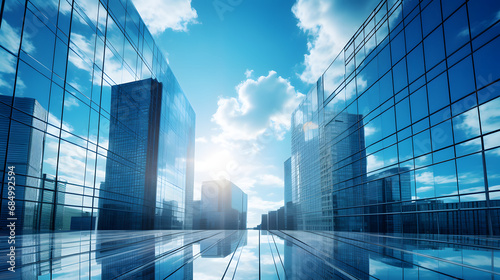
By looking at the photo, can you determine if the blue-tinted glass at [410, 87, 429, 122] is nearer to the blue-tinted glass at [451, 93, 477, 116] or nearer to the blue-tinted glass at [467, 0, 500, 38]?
the blue-tinted glass at [451, 93, 477, 116]

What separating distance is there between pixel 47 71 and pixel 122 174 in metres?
12.5

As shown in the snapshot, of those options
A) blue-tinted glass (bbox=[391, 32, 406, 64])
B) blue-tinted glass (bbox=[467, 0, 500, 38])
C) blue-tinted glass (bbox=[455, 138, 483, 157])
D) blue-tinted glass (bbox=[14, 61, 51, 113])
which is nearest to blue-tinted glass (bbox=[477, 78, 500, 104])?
blue-tinted glass (bbox=[455, 138, 483, 157])

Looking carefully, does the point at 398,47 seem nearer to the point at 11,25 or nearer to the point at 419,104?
the point at 419,104

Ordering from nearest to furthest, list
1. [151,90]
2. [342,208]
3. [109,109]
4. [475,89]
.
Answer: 1. [475,89]
2. [109,109]
3. [342,208]
4. [151,90]

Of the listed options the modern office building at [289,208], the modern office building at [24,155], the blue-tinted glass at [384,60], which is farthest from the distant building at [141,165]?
the modern office building at [289,208]

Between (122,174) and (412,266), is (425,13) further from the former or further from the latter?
(122,174)

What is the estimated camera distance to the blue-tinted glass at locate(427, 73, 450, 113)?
16.4 meters

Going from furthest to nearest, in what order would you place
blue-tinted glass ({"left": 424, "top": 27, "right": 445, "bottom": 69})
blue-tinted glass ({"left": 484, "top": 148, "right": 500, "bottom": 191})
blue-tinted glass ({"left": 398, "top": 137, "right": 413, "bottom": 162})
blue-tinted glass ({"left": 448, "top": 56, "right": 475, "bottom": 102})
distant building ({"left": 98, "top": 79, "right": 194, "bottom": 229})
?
1. distant building ({"left": 98, "top": 79, "right": 194, "bottom": 229})
2. blue-tinted glass ({"left": 398, "top": 137, "right": 413, "bottom": 162})
3. blue-tinted glass ({"left": 424, "top": 27, "right": 445, "bottom": 69})
4. blue-tinted glass ({"left": 448, "top": 56, "right": 475, "bottom": 102})
5. blue-tinted glass ({"left": 484, "top": 148, "right": 500, "bottom": 191})

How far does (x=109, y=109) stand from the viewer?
2395cm

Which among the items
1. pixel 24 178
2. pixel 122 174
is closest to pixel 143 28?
pixel 122 174

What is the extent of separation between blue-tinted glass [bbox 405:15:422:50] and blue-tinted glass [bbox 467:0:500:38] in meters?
4.05

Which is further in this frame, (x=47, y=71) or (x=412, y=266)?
(x=47, y=71)

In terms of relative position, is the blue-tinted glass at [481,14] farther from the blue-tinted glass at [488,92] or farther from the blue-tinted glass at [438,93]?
the blue-tinted glass at [438,93]

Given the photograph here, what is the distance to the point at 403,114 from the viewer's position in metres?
20.2
